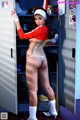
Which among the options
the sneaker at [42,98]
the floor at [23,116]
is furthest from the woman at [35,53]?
the sneaker at [42,98]

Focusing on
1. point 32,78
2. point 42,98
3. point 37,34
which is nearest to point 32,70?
point 32,78

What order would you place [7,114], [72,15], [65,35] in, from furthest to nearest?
[7,114] → [65,35] → [72,15]

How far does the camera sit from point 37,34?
3754mm

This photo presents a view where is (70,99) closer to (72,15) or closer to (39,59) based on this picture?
(39,59)

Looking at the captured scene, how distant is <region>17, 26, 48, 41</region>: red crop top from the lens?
3744 millimetres

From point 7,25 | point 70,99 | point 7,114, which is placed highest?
point 7,25

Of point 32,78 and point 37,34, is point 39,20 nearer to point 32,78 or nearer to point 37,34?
point 37,34

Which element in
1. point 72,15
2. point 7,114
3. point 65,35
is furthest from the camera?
point 7,114

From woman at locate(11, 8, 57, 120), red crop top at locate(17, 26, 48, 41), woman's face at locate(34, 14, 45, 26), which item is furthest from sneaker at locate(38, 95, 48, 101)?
woman's face at locate(34, 14, 45, 26)

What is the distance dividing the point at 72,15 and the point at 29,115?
146 centimetres

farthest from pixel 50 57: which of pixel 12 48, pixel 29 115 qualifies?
pixel 29 115

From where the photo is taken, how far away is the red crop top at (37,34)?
12.3ft

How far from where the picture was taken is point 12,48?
3.99 metres

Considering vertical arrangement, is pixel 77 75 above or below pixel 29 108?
above
